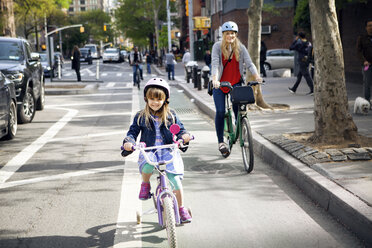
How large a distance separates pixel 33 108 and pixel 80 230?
27.8 ft

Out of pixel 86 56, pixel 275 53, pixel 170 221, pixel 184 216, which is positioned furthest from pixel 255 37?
pixel 86 56

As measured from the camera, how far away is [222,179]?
20.9 ft

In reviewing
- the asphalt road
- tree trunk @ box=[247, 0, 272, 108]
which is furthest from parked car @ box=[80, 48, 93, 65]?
the asphalt road

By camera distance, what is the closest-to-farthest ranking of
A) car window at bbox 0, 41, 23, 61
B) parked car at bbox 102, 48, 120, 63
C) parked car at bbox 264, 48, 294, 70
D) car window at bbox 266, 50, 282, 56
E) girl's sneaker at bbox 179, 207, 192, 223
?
girl's sneaker at bbox 179, 207, 192, 223
car window at bbox 0, 41, 23, 61
parked car at bbox 264, 48, 294, 70
car window at bbox 266, 50, 282, 56
parked car at bbox 102, 48, 120, 63

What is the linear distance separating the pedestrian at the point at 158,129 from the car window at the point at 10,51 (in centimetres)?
941

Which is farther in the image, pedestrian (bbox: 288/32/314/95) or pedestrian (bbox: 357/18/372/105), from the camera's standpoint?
pedestrian (bbox: 288/32/314/95)

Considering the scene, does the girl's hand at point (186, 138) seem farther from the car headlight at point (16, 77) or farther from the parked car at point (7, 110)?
the car headlight at point (16, 77)

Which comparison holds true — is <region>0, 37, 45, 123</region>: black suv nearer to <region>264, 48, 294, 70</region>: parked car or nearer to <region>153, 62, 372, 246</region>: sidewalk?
<region>153, 62, 372, 246</region>: sidewalk

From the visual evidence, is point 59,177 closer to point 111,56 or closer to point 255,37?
point 255,37

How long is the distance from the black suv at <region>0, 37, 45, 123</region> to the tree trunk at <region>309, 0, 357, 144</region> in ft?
23.4

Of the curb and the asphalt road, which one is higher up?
the curb

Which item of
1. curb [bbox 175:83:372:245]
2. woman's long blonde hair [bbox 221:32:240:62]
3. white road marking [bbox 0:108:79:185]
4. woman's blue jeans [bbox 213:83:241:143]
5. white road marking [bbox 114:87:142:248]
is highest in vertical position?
woman's long blonde hair [bbox 221:32:240:62]

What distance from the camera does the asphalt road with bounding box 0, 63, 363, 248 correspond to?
169 inches

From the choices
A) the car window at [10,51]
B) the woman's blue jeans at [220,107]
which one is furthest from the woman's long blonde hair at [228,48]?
the car window at [10,51]
